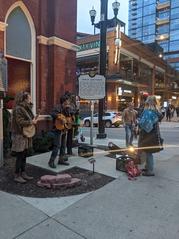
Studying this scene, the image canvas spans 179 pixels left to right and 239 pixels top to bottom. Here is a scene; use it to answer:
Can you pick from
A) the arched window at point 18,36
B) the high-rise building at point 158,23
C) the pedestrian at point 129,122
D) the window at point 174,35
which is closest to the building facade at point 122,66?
the pedestrian at point 129,122

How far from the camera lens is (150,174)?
5.91 metres

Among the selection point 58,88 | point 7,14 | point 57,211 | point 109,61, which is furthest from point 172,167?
point 109,61

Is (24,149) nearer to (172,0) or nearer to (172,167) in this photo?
(172,167)

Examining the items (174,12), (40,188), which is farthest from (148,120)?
(174,12)

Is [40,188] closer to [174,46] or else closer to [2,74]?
[2,74]

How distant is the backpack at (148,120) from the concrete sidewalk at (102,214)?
113 centimetres

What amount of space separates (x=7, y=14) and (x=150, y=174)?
5.69 meters

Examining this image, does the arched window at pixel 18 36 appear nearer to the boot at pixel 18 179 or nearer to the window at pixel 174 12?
the boot at pixel 18 179

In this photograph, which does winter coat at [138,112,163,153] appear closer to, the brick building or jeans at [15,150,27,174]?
jeans at [15,150,27,174]

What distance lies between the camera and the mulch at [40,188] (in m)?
4.74

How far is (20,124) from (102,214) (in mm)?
2267

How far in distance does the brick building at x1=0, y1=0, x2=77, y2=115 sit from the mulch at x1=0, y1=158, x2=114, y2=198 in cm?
325

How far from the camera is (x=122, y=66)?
34.6m

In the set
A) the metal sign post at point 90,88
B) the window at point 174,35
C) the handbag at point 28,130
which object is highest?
the window at point 174,35
